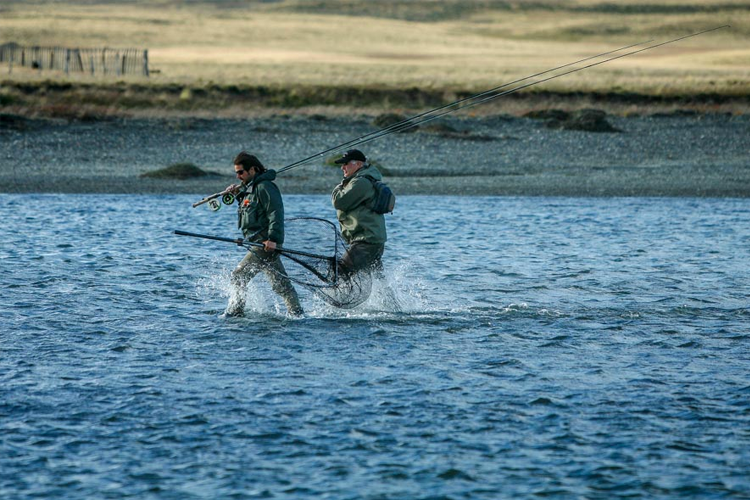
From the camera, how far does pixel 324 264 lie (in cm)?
1034

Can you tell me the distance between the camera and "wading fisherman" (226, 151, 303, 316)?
9.67 metres

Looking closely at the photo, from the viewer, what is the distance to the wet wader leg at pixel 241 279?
10047mm

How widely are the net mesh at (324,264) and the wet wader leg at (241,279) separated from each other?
0.92 feet

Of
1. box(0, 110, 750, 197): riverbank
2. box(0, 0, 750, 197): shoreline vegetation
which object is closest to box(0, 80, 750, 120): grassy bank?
box(0, 0, 750, 197): shoreline vegetation

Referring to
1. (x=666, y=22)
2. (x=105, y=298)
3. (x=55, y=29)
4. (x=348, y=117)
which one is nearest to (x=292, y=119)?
(x=348, y=117)

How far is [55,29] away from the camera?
97.8 metres

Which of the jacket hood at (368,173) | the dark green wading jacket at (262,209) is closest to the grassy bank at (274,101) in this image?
the dark green wading jacket at (262,209)

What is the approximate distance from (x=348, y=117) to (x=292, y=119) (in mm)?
2236

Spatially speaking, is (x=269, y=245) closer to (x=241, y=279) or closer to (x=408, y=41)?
(x=241, y=279)

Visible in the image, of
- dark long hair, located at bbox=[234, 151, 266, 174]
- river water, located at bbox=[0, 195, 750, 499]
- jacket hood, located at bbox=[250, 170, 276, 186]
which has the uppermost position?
dark long hair, located at bbox=[234, 151, 266, 174]

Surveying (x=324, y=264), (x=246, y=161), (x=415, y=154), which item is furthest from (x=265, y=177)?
(x=415, y=154)

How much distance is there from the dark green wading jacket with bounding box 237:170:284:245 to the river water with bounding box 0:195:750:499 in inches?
36.6

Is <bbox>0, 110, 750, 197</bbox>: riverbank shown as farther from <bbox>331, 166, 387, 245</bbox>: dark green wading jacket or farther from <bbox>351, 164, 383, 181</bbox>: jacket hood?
<bbox>351, 164, 383, 181</bbox>: jacket hood

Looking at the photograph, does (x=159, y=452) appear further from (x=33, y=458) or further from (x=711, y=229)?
(x=711, y=229)
